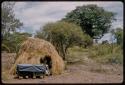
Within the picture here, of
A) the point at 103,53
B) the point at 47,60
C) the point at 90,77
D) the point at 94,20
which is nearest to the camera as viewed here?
the point at 90,77

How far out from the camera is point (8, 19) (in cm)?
457

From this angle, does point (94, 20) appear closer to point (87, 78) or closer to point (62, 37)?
point (87, 78)

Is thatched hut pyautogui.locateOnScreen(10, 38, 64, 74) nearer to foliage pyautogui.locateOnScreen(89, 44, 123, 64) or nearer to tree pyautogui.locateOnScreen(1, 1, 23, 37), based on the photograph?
foliage pyautogui.locateOnScreen(89, 44, 123, 64)

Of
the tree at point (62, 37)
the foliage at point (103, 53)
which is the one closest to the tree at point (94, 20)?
the foliage at point (103, 53)

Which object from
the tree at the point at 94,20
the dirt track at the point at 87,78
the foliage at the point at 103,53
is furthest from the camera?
the foliage at the point at 103,53

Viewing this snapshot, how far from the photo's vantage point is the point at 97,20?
15.4 feet

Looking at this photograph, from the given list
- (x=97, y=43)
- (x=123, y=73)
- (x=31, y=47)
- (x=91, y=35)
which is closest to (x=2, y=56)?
(x=123, y=73)

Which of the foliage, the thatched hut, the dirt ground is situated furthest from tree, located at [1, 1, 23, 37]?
the thatched hut

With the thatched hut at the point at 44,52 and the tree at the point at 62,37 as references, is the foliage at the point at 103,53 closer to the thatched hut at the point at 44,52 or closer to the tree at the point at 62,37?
the thatched hut at the point at 44,52

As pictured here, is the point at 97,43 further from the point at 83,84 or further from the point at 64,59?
the point at 64,59

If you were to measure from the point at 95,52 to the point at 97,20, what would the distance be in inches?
19.2

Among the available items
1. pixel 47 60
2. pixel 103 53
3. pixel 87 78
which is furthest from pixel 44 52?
pixel 87 78

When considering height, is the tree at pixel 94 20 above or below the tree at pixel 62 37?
above

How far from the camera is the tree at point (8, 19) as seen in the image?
3.81 meters
